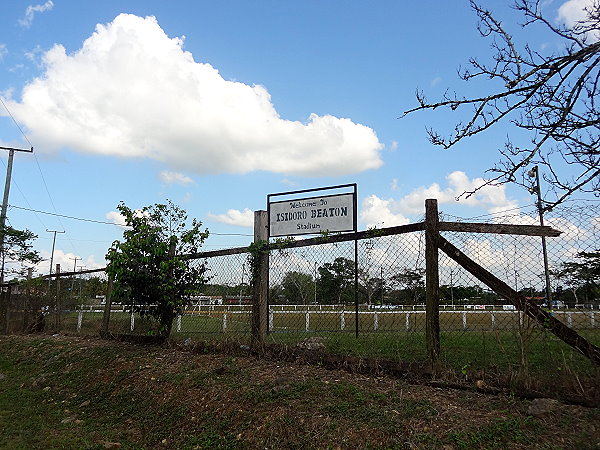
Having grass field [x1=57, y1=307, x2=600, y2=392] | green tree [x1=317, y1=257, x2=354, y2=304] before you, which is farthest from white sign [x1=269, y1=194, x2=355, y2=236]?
grass field [x1=57, y1=307, x2=600, y2=392]

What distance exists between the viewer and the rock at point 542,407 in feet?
13.0

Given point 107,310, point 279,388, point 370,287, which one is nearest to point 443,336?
point 370,287

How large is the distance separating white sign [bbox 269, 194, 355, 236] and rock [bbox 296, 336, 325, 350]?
158cm

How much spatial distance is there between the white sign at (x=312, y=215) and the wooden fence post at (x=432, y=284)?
1.73m

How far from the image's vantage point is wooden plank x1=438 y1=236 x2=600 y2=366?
4289 millimetres

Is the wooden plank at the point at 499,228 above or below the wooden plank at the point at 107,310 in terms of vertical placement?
above

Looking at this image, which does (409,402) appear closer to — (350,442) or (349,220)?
(350,442)

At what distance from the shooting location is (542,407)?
13.2 feet

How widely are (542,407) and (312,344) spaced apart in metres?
3.17

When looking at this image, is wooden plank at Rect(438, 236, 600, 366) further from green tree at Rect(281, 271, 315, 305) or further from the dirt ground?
green tree at Rect(281, 271, 315, 305)

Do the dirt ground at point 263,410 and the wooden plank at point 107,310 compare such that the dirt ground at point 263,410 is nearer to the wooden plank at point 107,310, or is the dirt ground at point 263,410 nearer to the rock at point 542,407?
the rock at point 542,407

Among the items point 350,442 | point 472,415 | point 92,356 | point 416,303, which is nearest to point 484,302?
point 416,303

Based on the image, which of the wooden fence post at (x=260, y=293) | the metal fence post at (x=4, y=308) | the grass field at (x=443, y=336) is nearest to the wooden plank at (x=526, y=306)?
the grass field at (x=443, y=336)

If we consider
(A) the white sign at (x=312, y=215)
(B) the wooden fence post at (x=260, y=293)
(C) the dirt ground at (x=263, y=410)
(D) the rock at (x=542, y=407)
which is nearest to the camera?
(C) the dirt ground at (x=263, y=410)
